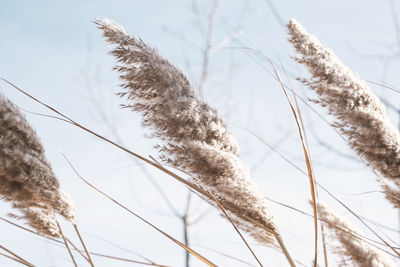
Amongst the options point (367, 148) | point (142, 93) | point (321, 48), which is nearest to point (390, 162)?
point (367, 148)

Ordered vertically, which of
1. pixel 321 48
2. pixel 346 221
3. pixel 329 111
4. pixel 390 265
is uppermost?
pixel 321 48

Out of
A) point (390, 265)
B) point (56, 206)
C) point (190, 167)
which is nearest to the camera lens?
point (190, 167)

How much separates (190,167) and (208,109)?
14 cm

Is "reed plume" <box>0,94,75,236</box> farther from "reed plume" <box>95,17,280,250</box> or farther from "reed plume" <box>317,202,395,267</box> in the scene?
"reed plume" <box>317,202,395,267</box>

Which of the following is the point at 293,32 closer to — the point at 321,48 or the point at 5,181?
the point at 321,48

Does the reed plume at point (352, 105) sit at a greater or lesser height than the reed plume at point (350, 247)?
greater

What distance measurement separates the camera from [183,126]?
84 centimetres

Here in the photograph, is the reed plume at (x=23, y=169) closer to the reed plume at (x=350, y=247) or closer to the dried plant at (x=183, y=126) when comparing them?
the dried plant at (x=183, y=126)

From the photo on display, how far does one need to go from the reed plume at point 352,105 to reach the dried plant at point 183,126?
0.83 ft

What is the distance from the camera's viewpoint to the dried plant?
0.84 m

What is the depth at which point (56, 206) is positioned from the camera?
99 centimetres

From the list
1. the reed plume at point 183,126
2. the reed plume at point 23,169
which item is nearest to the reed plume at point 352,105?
the reed plume at point 183,126

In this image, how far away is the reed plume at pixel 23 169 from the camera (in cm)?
86

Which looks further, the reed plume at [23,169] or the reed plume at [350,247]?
the reed plume at [350,247]
